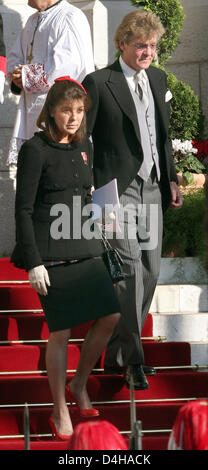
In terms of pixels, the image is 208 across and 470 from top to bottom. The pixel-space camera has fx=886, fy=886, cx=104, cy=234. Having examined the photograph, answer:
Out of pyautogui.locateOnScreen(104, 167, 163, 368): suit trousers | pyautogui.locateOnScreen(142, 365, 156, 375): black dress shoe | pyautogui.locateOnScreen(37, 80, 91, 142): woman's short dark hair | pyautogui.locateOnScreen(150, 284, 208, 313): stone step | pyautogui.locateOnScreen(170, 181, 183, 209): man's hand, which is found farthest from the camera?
pyautogui.locateOnScreen(150, 284, 208, 313): stone step

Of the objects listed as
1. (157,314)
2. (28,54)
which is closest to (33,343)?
(157,314)

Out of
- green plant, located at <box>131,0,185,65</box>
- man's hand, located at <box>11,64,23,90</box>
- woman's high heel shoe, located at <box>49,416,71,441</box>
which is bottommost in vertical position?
woman's high heel shoe, located at <box>49,416,71,441</box>

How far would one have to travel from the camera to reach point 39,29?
6246mm

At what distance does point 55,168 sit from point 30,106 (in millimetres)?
2072

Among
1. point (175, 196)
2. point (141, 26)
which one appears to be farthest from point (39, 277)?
point (141, 26)

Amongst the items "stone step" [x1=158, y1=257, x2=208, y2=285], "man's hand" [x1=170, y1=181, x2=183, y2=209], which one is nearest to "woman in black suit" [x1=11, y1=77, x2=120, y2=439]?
"man's hand" [x1=170, y1=181, x2=183, y2=209]

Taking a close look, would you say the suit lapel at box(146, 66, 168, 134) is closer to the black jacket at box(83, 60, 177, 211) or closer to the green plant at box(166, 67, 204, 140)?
the black jacket at box(83, 60, 177, 211)

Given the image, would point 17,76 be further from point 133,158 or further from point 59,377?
point 59,377

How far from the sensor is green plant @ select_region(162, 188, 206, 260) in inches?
259

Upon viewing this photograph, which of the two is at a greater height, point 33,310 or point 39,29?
point 39,29

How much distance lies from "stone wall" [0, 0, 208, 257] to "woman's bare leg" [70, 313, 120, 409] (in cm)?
340

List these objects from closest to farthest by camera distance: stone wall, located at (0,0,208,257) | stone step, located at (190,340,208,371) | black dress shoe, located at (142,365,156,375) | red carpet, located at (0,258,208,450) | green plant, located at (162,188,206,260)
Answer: red carpet, located at (0,258,208,450) < black dress shoe, located at (142,365,156,375) < stone step, located at (190,340,208,371) < green plant, located at (162,188,206,260) < stone wall, located at (0,0,208,257)

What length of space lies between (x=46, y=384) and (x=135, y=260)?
0.83m
